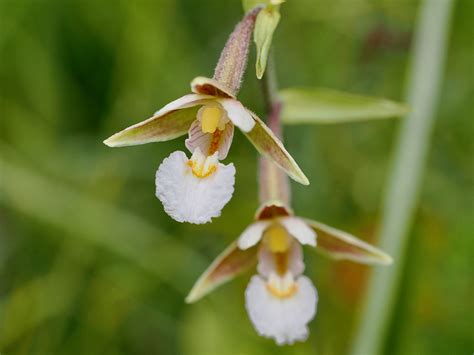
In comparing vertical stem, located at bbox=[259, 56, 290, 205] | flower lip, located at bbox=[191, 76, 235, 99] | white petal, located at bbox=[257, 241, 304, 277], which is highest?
flower lip, located at bbox=[191, 76, 235, 99]

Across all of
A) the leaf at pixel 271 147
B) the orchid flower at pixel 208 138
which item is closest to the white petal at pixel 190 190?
the orchid flower at pixel 208 138

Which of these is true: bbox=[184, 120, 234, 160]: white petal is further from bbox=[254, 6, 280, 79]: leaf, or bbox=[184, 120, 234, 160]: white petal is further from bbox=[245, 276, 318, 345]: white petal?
bbox=[245, 276, 318, 345]: white petal

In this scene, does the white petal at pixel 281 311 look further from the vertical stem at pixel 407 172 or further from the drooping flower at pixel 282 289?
the vertical stem at pixel 407 172

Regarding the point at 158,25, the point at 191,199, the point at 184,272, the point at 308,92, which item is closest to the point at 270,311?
the point at 191,199

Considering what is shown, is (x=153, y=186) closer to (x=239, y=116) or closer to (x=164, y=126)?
(x=164, y=126)

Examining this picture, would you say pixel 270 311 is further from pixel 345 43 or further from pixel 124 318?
pixel 345 43

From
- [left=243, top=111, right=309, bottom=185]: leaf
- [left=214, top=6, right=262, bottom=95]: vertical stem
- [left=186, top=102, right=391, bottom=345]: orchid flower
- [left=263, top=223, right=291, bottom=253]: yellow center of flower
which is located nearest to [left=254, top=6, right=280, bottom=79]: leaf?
[left=214, top=6, right=262, bottom=95]: vertical stem

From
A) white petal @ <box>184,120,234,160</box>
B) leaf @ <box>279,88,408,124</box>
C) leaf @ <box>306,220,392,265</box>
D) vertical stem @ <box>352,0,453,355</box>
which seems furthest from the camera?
vertical stem @ <box>352,0,453,355</box>
